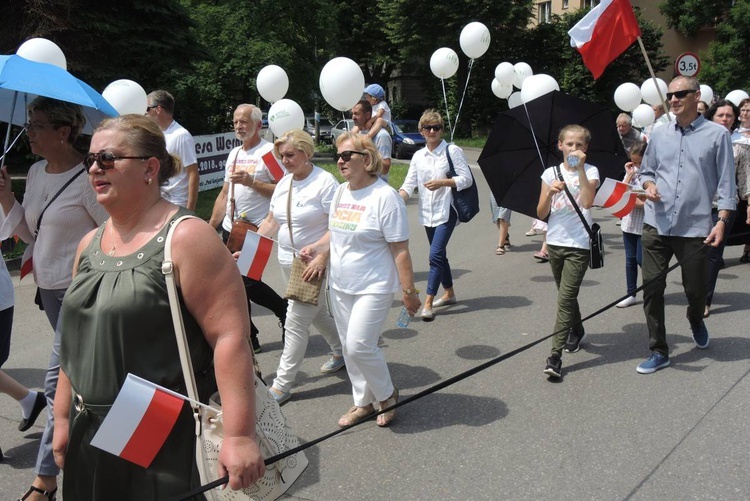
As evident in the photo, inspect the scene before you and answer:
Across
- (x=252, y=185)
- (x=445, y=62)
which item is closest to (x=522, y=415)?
(x=252, y=185)

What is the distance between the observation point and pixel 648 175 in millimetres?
5297

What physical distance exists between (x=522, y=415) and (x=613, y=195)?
181 cm

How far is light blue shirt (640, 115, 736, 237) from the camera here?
4.92 metres

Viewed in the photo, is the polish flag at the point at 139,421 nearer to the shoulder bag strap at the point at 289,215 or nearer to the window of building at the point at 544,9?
the shoulder bag strap at the point at 289,215

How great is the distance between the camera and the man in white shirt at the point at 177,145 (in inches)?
230

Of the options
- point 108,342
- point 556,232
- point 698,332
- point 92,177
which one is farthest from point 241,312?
point 698,332

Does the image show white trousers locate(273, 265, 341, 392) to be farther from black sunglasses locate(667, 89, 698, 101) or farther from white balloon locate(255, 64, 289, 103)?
white balloon locate(255, 64, 289, 103)

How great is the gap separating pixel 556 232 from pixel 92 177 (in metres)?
3.75

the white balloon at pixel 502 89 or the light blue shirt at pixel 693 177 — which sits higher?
the white balloon at pixel 502 89

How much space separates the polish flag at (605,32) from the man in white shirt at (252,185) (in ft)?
9.73

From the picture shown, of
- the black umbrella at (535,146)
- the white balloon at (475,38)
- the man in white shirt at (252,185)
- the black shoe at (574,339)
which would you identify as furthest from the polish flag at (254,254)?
the white balloon at (475,38)

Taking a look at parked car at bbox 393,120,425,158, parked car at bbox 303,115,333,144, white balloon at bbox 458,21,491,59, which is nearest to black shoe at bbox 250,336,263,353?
white balloon at bbox 458,21,491,59

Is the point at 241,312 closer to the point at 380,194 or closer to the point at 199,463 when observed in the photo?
the point at 199,463

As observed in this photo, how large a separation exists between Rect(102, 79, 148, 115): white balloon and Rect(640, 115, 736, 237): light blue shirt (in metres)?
4.13
